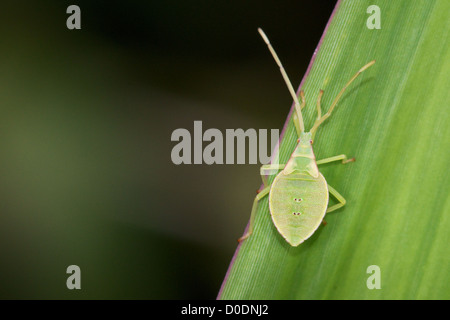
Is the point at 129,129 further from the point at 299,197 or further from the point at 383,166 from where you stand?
the point at 383,166

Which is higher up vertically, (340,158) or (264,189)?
(340,158)

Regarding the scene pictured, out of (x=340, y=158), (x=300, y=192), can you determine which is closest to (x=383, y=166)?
(x=340, y=158)

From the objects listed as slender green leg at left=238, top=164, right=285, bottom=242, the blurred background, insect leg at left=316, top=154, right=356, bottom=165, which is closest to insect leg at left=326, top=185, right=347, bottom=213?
insect leg at left=316, top=154, right=356, bottom=165

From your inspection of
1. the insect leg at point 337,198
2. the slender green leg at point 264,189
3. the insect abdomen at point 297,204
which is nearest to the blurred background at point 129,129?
the slender green leg at point 264,189

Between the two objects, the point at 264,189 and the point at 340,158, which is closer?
the point at 340,158

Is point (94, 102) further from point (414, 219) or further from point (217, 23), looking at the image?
point (414, 219)

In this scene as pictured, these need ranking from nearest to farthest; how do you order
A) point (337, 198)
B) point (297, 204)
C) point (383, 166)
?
1. point (383, 166)
2. point (337, 198)
3. point (297, 204)
